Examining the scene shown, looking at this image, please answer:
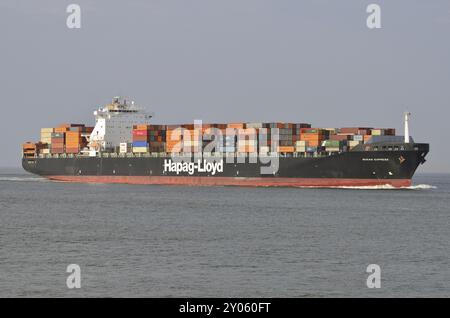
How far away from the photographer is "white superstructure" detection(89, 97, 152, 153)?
88000 millimetres

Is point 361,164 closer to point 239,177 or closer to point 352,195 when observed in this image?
point 352,195

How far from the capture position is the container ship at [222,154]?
63562 mm

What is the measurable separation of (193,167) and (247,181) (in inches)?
260

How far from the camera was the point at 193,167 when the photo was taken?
74.4 m

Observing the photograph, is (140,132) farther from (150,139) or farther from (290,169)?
(290,169)

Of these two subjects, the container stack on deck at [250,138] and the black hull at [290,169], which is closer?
the black hull at [290,169]

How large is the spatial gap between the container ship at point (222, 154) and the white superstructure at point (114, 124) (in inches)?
4.4

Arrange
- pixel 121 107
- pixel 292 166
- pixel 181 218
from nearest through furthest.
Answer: pixel 181 218 < pixel 292 166 < pixel 121 107

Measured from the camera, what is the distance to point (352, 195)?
6181cm

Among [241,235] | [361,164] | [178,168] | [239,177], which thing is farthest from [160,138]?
[241,235]

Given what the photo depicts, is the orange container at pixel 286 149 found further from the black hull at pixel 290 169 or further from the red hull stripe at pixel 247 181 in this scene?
the red hull stripe at pixel 247 181

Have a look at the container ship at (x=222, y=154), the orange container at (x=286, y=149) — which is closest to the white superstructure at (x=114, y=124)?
the container ship at (x=222, y=154)
